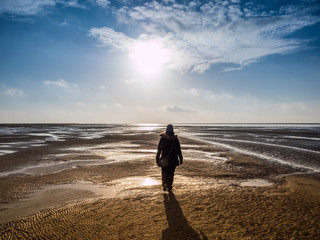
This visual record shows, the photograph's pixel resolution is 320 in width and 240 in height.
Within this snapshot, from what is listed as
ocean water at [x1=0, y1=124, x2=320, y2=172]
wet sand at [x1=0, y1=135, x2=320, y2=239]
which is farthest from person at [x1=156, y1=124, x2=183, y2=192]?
ocean water at [x1=0, y1=124, x2=320, y2=172]

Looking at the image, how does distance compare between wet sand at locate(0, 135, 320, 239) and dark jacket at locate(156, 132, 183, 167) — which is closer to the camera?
wet sand at locate(0, 135, 320, 239)

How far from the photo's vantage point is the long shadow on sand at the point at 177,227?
3.72m

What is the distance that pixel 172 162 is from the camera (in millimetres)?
6172

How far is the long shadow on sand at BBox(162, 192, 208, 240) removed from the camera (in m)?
3.72

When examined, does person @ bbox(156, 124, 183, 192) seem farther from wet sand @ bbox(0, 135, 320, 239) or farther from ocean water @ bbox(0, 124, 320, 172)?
ocean water @ bbox(0, 124, 320, 172)

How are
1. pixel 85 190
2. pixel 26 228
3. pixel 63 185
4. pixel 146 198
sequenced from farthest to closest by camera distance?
pixel 63 185, pixel 85 190, pixel 146 198, pixel 26 228

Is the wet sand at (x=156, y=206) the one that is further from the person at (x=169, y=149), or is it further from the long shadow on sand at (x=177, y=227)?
the person at (x=169, y=149)

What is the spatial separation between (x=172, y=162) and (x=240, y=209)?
233 cm

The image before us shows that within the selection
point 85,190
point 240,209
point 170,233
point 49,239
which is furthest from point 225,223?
point 85,190

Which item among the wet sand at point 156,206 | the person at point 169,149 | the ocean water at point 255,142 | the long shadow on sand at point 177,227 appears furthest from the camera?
the ocean water at point 255,142

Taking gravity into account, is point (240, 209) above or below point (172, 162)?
below

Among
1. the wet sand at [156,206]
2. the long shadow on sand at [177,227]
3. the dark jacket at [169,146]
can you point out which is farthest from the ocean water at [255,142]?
the long shadow on sand at [177,227]

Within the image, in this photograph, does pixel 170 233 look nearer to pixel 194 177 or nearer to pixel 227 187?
pixel 227 187

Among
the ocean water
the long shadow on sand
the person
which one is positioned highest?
the person
